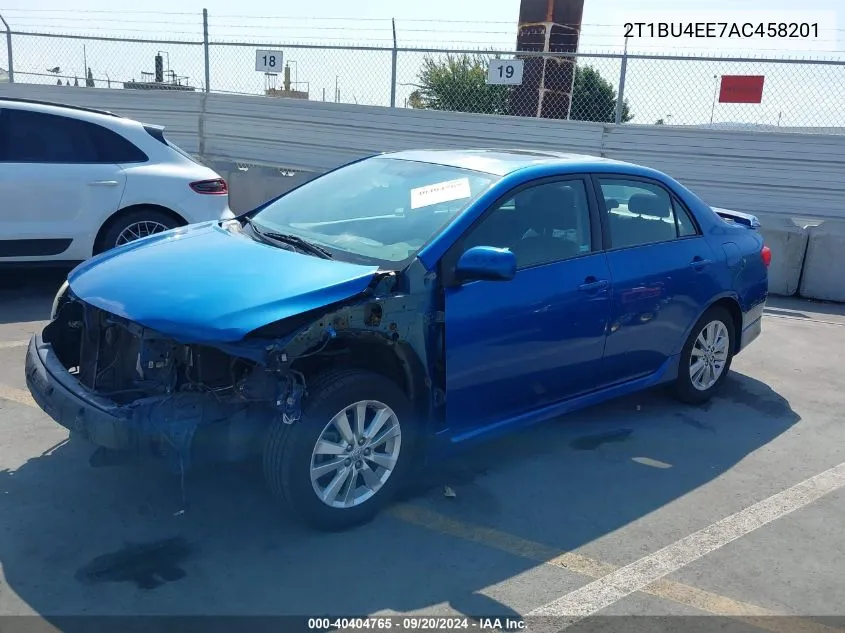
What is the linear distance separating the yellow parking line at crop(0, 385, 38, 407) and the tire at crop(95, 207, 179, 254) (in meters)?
2.39

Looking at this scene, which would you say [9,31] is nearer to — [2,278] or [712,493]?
[2,278]

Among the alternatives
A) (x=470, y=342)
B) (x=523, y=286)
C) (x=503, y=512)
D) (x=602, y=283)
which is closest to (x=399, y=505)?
(x=503, y=512)

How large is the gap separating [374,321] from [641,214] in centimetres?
224

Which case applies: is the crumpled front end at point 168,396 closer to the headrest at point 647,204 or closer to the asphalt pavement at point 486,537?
the asphalt pavement at point 486,537

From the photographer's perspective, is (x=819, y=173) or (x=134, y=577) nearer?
(x=134, y=577)

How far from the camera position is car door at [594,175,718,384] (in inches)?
190

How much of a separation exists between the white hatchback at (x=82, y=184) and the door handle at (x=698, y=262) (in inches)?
177

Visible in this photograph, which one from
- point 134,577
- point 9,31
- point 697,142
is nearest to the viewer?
point 134,577

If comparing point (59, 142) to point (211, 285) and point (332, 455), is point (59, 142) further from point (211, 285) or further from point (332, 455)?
point (332, 455)

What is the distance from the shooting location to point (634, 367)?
5.07m

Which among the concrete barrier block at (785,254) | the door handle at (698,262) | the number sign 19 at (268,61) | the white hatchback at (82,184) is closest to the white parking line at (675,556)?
the door handle at (698,262)

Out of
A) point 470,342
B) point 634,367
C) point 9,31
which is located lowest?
point 634,367

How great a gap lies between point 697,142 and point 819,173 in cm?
145

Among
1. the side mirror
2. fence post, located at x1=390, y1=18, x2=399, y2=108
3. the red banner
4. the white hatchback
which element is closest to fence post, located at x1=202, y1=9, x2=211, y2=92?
fence post, located at x1=390, y1=18, x2=399, y2=108
